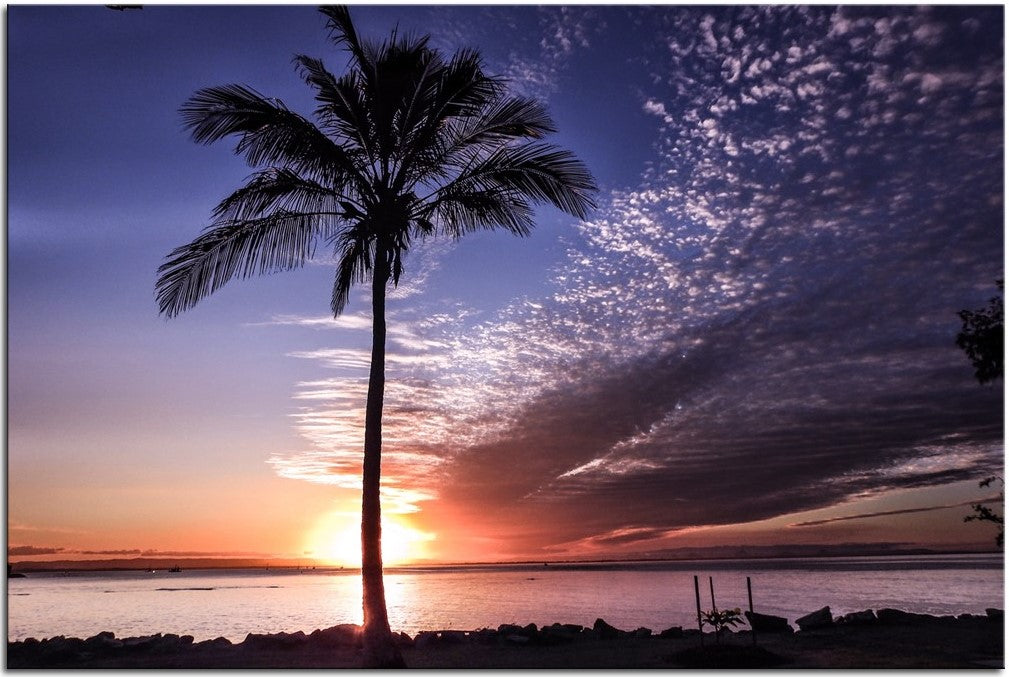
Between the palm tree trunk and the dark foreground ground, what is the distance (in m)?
1.99

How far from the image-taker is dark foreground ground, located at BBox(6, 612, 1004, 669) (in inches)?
477

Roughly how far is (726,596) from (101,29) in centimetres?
4992

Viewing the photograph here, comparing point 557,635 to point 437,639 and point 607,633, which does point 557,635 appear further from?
point 437,639

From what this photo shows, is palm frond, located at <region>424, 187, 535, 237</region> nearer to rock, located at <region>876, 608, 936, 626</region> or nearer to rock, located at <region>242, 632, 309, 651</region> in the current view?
rock, located at <region>242, 632, 309, 651</region>

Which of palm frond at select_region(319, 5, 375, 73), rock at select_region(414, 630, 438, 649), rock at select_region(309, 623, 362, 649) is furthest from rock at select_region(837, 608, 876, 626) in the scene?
palm frond at select_region(319, 5, 375, 73)

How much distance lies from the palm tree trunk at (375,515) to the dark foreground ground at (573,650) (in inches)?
78.5

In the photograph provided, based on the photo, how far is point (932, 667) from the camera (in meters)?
10.4

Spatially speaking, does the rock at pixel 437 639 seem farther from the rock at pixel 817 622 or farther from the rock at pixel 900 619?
the rock at pixel 900 619

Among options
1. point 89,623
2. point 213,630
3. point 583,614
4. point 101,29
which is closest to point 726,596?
point 583,614

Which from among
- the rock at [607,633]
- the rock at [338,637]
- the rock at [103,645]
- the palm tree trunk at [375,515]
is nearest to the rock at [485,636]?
the rock at [607,633]

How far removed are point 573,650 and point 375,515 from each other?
6.72 metres

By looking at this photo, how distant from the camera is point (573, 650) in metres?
14.6

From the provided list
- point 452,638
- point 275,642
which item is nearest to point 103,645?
point 275,642

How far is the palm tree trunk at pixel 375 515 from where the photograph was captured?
9617 millimetres
